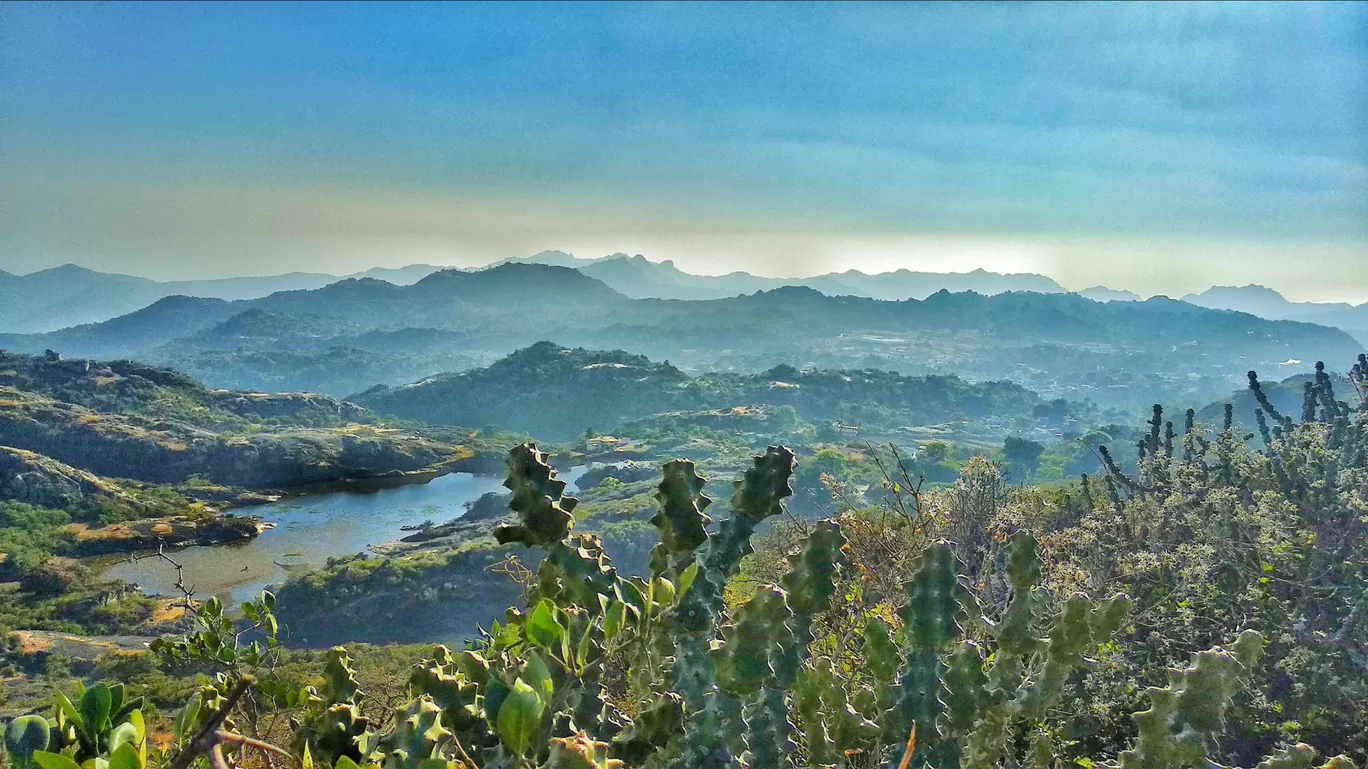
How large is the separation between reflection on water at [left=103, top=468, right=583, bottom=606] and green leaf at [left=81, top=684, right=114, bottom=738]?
3939 centimetres

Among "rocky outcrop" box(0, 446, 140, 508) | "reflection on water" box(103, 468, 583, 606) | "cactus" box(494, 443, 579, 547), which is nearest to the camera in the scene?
"cactus" box(494, 443, 579, 547)

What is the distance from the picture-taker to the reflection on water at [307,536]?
4616cm

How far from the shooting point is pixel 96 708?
0.85 metres

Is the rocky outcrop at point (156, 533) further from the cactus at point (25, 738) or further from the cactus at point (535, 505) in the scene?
the cactus at point (25, 738)

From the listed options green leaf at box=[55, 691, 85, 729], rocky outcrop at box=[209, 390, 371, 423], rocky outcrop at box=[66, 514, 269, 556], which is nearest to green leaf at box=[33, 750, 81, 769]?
green leaf at box=[55, 691, 85, 729]

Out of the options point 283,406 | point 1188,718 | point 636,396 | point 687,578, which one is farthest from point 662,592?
point 636,396

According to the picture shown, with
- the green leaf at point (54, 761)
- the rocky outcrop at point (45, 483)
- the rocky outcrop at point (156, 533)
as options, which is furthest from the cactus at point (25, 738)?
the rocky outcrop at point (45, 483)

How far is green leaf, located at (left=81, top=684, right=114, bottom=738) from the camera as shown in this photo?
2.77 ft

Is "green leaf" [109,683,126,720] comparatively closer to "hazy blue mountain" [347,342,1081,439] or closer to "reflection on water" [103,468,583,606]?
"reflection on water" [103,468,583,606]

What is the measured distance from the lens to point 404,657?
26953 millimetres

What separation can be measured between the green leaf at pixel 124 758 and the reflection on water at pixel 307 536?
3956cm

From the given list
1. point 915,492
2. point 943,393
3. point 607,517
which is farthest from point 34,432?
point 943,393

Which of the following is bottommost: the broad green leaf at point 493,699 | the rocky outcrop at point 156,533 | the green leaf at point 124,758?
the rocky outcrop at point 156,533

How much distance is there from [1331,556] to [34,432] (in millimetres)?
90821
